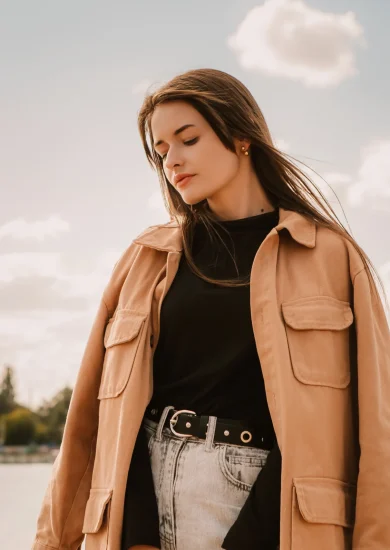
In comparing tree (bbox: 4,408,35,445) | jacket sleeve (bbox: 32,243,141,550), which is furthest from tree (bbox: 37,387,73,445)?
jacket sleeve (bbox: 32,243,141,550)

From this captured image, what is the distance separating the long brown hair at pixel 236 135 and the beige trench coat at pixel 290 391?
0.36 ft

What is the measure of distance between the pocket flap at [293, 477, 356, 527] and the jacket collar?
845mm

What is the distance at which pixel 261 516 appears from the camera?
2.53m

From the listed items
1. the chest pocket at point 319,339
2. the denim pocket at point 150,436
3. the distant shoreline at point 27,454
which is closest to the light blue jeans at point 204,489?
the denim pocket at point 150,436

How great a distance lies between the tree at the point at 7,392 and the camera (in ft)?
306

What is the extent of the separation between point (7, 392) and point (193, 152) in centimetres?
9639

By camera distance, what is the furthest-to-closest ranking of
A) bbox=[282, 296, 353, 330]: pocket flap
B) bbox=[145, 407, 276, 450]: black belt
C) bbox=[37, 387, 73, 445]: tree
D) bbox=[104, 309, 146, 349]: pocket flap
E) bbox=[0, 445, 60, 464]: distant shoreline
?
bbox=[37, 387, 73, 445]: tree < bbox=[0, 445, 60, 464]: distant shoreline < bbox=[104, 309, 146, 349]: pocket flap < bbox=[282, 296, 353, 330]: pocket flap < bbox=[145, 407, 276, 450]: black belt

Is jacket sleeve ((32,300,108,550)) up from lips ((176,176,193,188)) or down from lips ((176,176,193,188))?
down

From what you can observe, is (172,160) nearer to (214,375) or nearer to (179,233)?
(179,233)

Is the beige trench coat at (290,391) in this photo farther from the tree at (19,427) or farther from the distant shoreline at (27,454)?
the tree at (19,427)

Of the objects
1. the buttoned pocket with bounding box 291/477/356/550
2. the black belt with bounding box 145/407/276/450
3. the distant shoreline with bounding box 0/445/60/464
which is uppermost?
the distant shoreline with bounding box 0/445/60/464

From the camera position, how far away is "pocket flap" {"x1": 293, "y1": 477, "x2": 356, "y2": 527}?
2480 millimetres

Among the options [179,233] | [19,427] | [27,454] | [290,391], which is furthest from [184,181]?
[19,427]

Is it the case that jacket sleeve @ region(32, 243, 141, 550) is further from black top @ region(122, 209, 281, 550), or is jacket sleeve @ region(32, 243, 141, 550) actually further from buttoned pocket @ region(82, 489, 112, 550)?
black top @ region(122, 209, 281, 550)
